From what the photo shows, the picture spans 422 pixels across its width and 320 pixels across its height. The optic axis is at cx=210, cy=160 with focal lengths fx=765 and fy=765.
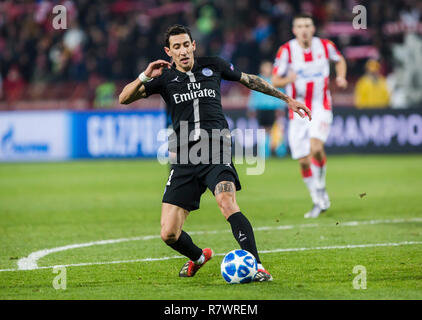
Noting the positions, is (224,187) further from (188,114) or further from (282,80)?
(282,80)

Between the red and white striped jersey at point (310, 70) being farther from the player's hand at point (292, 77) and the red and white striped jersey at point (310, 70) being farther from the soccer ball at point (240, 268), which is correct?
the soccer ball at point (240, 268)

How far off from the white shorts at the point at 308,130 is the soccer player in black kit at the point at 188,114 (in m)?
3.98

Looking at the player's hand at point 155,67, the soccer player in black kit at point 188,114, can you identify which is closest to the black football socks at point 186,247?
the soccer player in black kit at point 188,114

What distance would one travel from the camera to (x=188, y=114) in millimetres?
6605

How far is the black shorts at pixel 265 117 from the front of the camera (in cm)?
2072

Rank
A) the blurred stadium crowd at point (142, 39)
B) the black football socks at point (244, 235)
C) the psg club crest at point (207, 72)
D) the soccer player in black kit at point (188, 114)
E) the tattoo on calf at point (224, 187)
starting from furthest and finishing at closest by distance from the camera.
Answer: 1. the blurred stadium crowd at point (142, 39)
2. the psg club crest at point (207, 72)
3. the soccer player in black kit at point (188, 114)
4. the tattoo on calf at point (224, 187)
5. the black football socks at point (244, 235)

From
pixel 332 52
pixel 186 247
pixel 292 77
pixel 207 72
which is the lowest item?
pixel 186 247

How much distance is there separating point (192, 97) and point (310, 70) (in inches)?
178

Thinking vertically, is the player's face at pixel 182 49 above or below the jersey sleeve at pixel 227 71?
above

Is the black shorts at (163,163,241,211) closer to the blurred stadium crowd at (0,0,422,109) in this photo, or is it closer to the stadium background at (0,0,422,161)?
the stadium background at (0,0,422,161)

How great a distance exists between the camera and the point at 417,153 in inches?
785

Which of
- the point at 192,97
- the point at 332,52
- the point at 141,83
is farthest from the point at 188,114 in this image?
the point at 332,52

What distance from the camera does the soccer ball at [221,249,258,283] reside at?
592 centimetres
